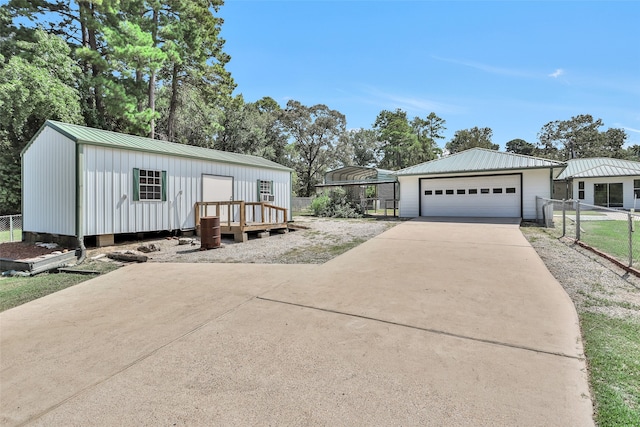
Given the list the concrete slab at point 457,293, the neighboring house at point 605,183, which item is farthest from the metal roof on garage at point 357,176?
the concrete slab at point 457,293

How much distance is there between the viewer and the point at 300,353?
9.07 feet

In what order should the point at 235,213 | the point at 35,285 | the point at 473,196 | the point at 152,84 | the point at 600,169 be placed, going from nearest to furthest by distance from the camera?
the point at 35,285 → the point at 235,213 → the point at 473,196 → the point at 152,84 → the point at 600,169

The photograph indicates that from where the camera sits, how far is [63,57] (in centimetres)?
1636

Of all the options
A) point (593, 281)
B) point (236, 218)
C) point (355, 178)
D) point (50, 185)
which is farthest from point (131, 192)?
point (355, 178)

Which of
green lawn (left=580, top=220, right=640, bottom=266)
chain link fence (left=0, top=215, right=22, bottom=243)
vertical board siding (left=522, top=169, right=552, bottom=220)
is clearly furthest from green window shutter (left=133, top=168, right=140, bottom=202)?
vertical board siding (left=522, top=169, right=552, bottom=220)

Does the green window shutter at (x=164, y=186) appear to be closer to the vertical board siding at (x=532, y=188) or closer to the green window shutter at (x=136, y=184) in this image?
the green window shutter at (x=136, y=184)

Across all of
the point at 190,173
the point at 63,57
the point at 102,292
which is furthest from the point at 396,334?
the point at 63,57

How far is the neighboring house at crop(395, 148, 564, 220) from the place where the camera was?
14273 millimetres

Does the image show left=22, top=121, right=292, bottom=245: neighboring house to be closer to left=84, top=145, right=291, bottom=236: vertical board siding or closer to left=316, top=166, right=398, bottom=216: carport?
left=84, top=145, right=291, bottom=236: vertical board siding

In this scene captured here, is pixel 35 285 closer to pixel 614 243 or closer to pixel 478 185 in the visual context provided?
pixel 614 243

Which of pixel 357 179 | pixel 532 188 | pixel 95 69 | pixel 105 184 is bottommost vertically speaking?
pixel 105 184

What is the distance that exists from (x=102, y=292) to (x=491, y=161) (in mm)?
16803

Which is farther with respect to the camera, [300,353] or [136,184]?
[136,184]

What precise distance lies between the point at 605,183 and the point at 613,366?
25.8 meters
